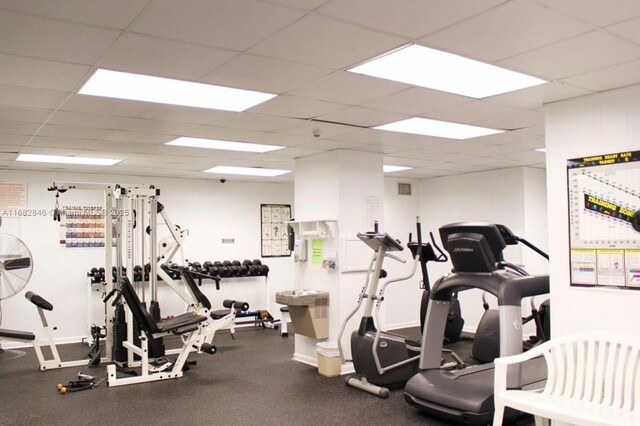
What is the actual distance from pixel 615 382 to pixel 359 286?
3.22 metres

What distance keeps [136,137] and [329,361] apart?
2.91 m

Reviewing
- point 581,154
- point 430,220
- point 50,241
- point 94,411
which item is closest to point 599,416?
point 581,154

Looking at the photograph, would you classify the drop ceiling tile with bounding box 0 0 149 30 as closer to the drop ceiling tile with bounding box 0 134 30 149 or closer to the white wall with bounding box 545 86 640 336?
the white wall with bounding box 545 86 640 336

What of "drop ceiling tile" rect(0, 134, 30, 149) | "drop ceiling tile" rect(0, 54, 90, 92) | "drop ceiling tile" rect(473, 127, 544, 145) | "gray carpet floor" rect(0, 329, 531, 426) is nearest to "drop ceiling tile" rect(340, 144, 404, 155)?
"drop ceiling tile" rect(473, 127, 544, 145)

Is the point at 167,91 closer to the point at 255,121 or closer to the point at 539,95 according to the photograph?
the point at 255,121

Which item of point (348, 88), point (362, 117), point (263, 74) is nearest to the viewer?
point (263, 74)

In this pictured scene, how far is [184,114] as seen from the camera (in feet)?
13.7

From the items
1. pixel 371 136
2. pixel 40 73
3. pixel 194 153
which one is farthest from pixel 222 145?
pixel 40 73

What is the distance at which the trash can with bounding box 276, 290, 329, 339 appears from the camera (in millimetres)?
5719

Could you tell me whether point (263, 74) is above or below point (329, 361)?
above

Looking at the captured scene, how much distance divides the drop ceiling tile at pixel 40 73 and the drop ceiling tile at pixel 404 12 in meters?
1.59

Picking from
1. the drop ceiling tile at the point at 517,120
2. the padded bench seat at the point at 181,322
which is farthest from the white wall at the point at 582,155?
the padded bench seat at the point at 181,322

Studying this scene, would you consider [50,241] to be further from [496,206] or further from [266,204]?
[496,206]

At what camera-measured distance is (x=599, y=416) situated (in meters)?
2.70
